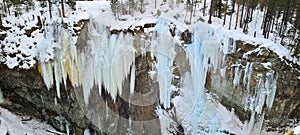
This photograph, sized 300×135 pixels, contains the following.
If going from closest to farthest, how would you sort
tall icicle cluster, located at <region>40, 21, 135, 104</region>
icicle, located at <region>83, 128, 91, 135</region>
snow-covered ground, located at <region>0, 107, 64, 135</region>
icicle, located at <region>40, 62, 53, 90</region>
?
tall icicle cluster, located at <region>40, 21, 135, 104</region>
icicle, located at <region>40, 62, 53, 90</region>
snow-covered ground, located at <region>0, 107, 64, 135</region>
icicle, located at <region>83, 128, 91, 135</region>

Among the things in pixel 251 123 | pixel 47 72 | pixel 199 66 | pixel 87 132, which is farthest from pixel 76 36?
pixel 251 123

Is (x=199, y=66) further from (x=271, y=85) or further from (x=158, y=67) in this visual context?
(x=271, y=85)

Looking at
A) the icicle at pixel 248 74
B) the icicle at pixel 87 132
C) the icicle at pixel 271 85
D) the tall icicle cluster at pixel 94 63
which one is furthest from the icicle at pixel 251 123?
the icicle at pixel 87 132

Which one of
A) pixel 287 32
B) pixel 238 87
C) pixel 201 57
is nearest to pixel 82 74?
pixel 201 57

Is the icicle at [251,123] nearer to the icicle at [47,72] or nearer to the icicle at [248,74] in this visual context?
the icicle at [248,74]

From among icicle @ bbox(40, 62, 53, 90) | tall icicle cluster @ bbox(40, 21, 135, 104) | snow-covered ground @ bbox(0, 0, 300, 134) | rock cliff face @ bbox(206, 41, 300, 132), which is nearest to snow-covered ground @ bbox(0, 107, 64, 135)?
snow-covered ground @ bbox(0, 0, 300, 134)

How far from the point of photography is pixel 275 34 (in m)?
12.5

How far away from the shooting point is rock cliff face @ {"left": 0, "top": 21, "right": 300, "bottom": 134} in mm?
11516

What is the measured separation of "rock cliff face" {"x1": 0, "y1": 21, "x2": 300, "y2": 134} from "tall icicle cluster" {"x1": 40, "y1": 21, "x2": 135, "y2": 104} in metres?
0.25

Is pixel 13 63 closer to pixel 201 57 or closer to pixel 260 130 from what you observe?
pixel 201 57

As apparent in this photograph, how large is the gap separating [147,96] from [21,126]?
5123 mm

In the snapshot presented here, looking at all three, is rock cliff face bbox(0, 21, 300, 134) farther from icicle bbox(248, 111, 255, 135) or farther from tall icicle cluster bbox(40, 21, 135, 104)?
tall icicle cluster bbox(40, 21, 135, 104)

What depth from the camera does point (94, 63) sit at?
1219 centimetres

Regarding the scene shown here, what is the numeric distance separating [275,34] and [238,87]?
259cm
